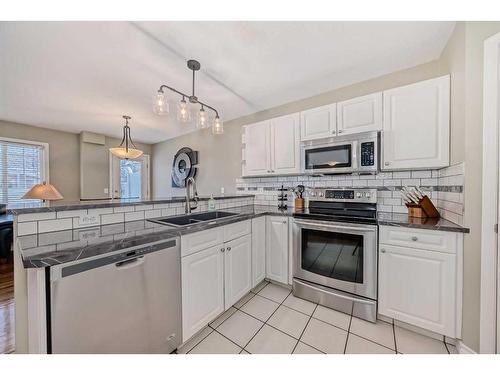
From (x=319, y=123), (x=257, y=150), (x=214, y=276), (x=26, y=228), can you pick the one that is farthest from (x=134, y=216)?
(x=319, y=123)

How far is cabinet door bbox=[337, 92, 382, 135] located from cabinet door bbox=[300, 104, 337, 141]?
61mm

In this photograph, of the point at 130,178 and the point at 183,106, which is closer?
the point at 183,106

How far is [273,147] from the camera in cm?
254

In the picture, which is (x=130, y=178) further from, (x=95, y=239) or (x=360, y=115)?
(x=360, y=115)

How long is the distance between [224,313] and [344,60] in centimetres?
260

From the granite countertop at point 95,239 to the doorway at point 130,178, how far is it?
12.4ft

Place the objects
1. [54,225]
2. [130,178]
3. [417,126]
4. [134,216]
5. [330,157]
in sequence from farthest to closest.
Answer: [130,178] → [330,157] → [417,126] → [134,216] → [54,225]

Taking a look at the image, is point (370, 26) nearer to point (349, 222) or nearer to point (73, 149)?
point (349, 222)

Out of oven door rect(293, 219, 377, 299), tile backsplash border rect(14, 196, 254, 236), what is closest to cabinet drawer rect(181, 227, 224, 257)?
tile backsplash border rect(14, 196, 254, 236)

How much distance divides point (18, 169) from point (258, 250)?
4.83 metres

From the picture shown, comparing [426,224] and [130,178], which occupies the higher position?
[130,178]

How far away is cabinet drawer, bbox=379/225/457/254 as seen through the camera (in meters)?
1.36

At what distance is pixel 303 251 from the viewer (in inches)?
78.2

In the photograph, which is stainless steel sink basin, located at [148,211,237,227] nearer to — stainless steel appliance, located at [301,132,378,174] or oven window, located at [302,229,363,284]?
oven window, located at [302,229,363,284]
